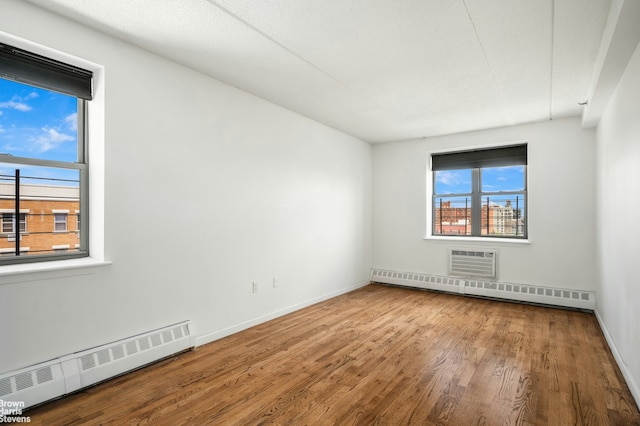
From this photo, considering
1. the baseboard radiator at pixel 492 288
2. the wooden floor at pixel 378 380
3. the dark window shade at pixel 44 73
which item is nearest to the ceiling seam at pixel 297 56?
the dark window shade at pixel 44 73

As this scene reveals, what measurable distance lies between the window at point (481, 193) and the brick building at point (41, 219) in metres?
5.15

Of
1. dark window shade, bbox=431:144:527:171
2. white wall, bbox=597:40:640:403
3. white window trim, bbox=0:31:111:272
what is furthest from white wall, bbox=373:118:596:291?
white window trim, bbox=0:31:111:272

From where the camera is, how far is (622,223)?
2846mm

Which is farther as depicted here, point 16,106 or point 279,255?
point 279,255

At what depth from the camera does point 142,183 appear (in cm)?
289

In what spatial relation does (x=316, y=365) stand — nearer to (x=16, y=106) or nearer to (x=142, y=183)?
(x=142, y=183)

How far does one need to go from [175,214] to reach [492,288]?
4578 mm

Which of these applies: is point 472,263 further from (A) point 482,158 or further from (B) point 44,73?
(B) point 44,73

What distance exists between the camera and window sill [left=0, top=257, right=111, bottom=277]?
2211 millimetres

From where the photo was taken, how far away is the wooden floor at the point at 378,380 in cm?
216

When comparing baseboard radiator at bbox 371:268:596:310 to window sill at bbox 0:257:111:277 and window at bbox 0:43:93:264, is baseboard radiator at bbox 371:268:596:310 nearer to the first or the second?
window sill at bbox 0:257:111:277

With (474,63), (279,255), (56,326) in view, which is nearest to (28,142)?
(56,326)

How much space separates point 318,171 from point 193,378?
317 cm

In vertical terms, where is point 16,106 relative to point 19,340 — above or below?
above
